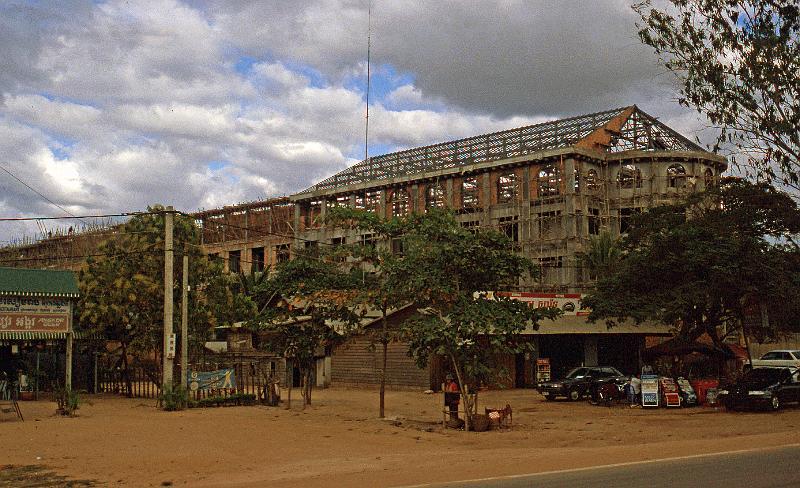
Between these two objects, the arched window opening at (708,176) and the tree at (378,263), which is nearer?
the tree at (378,263)

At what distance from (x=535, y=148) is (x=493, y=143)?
5.05 meters

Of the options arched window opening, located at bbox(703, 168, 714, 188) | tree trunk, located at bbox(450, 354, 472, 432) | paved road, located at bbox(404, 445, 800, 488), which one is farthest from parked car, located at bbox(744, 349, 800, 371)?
paved road, located at bbox(404, 445, 800, 488)

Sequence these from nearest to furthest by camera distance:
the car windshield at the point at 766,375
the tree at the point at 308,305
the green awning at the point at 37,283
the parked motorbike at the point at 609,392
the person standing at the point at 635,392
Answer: the tree at the point at 308,305, the car windshield at the point at 766,375, the green awning at the point at 37,283, the person standing at the point at 635,392, the parked motorbike at the point at 609,392

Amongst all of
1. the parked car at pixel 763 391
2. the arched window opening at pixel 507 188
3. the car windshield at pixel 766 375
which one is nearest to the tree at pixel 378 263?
the parked car at pixel 763 391

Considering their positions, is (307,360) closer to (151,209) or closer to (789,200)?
(151,209)

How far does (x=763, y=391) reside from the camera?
27.5 meters

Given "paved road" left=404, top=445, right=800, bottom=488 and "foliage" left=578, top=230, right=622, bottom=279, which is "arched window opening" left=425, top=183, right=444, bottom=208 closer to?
"foliage" left=578, top=230, right=622, bottom=279

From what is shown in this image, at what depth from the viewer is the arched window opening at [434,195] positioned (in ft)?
222

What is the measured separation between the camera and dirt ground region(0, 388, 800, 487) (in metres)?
15.2

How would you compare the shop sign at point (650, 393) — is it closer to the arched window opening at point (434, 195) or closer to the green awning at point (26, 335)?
the green awning at point (26, 335)

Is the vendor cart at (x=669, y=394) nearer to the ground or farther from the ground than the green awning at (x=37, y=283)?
nearer to the ground

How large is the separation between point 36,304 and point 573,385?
860 inches

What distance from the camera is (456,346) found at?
76.5 ft

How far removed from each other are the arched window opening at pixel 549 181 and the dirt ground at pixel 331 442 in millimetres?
31854
